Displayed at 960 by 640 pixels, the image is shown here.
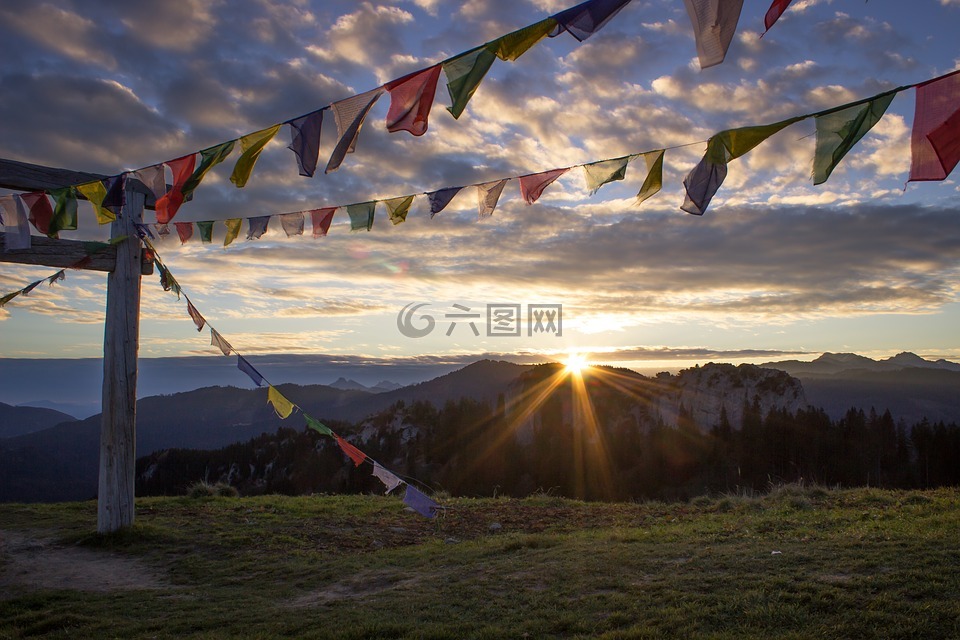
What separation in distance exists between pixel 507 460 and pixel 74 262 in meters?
46.9

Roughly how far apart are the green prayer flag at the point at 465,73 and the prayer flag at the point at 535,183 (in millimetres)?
2453

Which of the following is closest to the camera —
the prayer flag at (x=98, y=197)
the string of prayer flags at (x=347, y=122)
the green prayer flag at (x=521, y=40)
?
the green prayer flag at (x=521, y=40)

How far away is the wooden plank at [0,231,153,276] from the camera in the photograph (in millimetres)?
8086

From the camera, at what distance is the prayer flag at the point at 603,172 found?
6719 millimetres

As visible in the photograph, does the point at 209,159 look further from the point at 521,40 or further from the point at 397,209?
the point at 521,40

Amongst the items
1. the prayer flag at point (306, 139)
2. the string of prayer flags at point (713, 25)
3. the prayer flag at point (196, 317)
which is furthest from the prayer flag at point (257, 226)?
the string of prayer flags at point (713, 25)

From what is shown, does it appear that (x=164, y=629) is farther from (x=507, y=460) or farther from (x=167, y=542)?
(x=507, y=460)

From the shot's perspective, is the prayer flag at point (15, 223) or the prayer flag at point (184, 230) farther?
the prayer flag at point (184, 230)

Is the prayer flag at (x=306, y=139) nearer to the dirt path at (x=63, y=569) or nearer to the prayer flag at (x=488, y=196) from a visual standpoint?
the prayer flag at (x=488, y=196)

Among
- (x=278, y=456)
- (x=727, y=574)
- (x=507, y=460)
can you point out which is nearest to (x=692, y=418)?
(x=507, y=460)

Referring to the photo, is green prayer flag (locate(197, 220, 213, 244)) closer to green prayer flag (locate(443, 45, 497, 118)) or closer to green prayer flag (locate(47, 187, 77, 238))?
green prayer flag (locate(47, 187, 77, 238))

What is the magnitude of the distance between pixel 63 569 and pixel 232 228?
5.73 meters

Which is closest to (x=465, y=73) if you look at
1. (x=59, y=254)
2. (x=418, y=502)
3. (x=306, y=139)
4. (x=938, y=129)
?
(x=306, y=139)

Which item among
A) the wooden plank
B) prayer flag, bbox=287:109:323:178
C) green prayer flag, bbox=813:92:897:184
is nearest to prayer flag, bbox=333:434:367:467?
the wooden plank
